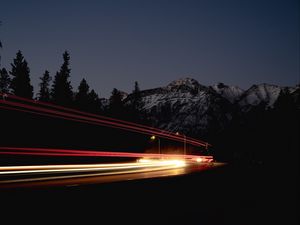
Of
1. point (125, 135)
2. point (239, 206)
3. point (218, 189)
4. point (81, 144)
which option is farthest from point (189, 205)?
point (125, 135)

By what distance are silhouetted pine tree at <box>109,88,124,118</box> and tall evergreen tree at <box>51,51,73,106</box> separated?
48.5ft

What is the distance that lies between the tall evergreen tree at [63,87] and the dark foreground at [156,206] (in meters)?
73.0

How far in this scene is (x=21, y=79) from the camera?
86688 mm

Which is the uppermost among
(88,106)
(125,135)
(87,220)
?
(88,106)

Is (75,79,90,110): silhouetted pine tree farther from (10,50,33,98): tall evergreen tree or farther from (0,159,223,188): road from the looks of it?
(0,159,223,188): road

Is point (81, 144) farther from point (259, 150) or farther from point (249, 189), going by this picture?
point (249, 189)

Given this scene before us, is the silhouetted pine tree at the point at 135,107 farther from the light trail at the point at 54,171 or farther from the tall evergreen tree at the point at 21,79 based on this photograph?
the light trail at the point at 54,171

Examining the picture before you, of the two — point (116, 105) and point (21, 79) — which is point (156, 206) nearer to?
point (21, 79)

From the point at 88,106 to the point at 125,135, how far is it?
37.7 ft

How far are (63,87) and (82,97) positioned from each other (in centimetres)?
676

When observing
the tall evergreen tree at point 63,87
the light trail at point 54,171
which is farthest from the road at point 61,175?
the tall evergreen tree at point 63,87

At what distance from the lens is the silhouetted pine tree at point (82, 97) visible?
8823 centimetres

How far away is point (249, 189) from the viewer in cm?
1380

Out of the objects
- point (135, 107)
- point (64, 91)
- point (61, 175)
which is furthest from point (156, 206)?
point (135, 107)
